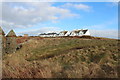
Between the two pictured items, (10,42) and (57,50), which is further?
(10,42)

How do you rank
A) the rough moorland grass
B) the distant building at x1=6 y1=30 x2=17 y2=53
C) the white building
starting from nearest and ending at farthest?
the rough moorland grass, the distant building at x1=6 y1=30 x2=17 y2=53, the white building

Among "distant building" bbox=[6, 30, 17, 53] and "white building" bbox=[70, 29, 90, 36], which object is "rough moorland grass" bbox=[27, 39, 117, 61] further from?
"white building" bbox=[70, 29, 90, 36]

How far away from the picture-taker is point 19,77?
6445 mm

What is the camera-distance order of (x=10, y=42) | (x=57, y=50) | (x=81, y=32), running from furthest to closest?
(x=81, y=32), (x=10, y=42), (x=57, y=50)

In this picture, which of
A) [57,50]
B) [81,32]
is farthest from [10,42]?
[81,32]

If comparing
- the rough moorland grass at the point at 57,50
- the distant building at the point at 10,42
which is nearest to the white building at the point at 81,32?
the rough moorland grass at the point at 57,50

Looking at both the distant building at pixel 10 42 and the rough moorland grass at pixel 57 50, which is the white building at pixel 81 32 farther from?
the distant building at pixel 10 42

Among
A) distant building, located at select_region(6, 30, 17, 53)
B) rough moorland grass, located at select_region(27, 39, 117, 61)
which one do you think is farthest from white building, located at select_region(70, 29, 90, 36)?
distant building, located at select_region(6, 30, 17, 53)

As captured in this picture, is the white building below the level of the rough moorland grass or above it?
above

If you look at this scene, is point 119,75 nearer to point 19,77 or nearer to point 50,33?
point 19,77

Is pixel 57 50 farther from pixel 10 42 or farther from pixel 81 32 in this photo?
pixel 81 32

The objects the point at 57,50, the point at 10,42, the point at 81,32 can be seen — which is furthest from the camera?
the point at 81,32

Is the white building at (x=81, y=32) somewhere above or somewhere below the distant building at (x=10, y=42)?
above

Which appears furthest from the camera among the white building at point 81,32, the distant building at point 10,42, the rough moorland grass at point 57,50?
the white building at point 81,32
